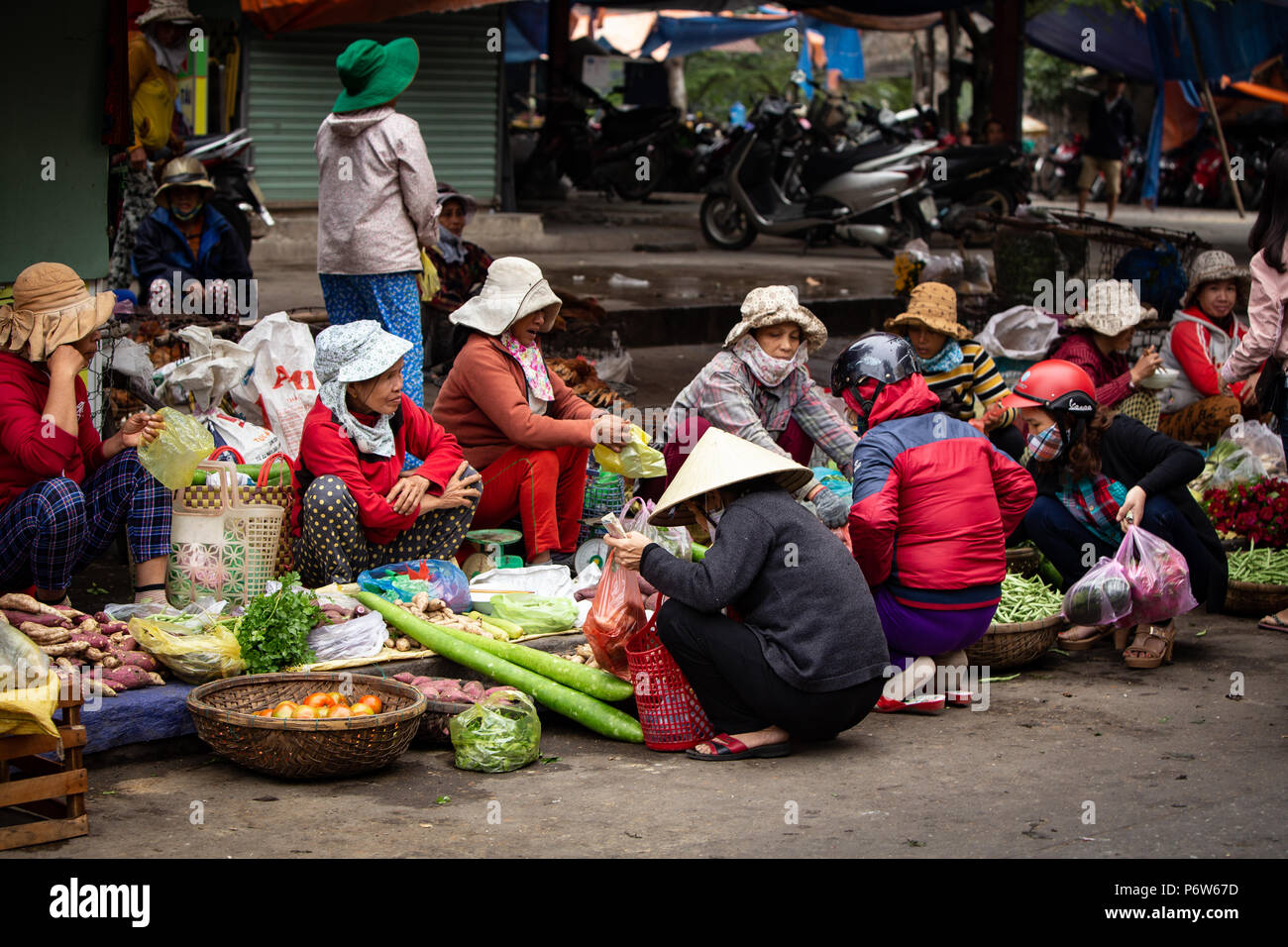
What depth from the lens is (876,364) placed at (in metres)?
4.95

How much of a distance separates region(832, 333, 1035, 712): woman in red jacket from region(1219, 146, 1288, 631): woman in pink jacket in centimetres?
173

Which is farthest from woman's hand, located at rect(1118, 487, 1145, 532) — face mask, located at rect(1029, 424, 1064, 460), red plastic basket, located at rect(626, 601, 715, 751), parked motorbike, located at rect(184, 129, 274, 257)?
parked motorbike, located at rect(184, 129, 274, 257)

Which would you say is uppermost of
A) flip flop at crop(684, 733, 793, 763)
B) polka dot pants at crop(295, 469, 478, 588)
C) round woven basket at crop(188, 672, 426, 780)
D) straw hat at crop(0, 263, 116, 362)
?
straw hat at crop(0, 263, 116, 362)

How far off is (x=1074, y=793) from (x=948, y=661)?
3.34ft

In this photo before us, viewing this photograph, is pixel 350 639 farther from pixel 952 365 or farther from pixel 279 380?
pixel 952 365

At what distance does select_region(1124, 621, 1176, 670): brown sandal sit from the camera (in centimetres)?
538

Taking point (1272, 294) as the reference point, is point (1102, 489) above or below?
below

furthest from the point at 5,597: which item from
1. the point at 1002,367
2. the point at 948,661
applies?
the point at 1002,367

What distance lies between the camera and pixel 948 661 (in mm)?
4973

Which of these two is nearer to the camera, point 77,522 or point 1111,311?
point 77,522

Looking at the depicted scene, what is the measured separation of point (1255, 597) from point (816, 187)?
8.73m

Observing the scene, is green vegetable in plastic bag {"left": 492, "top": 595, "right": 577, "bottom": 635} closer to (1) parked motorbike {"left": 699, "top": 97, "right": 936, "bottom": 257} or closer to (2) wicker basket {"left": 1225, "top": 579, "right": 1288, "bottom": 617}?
(2) wicker basket {"left": 1225, "top": 579, "right": 1288, "bottom": 617}

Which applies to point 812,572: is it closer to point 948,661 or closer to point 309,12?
point 948,661

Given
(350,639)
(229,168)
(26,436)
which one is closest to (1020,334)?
(350,639)
